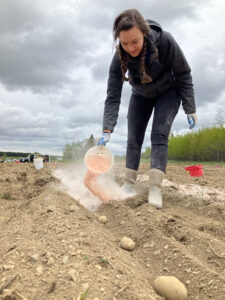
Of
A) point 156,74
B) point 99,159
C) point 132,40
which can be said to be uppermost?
point 132,40

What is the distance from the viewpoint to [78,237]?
143cm

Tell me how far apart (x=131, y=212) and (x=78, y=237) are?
86 centimetres

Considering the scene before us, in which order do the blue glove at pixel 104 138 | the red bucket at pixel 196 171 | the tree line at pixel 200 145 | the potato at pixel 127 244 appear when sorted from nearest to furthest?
the potato at pixel 127 244, the blue glove at pixel 104 138, the red bucket at pixel 196 171, the tree line at pixel 200 145

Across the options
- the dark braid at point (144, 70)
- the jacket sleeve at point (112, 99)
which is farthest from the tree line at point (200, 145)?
the dark braid at point (144, 70)

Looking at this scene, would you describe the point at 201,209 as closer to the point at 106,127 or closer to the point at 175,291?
the point at 106,127

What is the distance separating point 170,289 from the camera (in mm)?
1151

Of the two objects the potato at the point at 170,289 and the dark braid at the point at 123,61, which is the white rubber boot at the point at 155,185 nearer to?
the dark braid at the point at 123,61

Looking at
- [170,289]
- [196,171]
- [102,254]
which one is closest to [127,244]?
[102,254]

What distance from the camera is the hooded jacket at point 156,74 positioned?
7.76ft

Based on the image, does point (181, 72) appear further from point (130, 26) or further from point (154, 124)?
point (130, 26)

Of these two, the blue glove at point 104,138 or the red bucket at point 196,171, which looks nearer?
the blue glove at point 104,138

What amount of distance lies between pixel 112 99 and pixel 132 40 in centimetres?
81

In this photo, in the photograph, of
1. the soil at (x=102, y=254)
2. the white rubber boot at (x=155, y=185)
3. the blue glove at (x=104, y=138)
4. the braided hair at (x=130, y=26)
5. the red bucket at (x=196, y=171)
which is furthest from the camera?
the red bucket at (x=196, y=171)

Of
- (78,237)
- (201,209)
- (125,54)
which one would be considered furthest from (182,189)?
(78,237)
